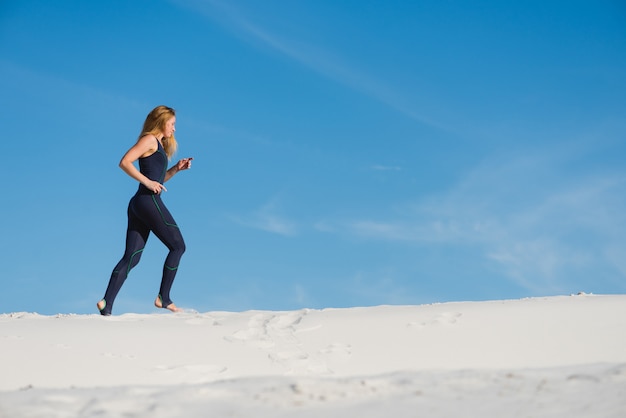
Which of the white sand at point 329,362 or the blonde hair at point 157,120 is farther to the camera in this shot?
the blonde hair at point 157,120

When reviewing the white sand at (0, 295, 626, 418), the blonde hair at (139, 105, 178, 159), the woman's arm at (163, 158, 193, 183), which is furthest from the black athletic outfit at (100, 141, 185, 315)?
the white sand at (0, 295, 626, 418)

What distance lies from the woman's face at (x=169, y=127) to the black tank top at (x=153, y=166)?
0.14m

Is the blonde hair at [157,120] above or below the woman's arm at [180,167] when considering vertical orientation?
above

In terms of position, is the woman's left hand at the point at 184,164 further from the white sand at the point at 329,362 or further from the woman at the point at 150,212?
the white sand at the point at 329,362

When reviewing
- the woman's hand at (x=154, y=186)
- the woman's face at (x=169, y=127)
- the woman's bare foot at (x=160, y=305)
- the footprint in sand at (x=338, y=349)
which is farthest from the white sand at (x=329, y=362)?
the woman's face at (x=169, y=127)

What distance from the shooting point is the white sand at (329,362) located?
2.85 metres

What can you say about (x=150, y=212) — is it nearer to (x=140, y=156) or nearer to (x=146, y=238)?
(x=146, y=238)

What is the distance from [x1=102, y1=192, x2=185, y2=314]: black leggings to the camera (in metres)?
6.05

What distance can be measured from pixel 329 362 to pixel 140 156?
2970 mm

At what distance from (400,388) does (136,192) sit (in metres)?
3.85

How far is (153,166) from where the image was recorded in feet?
20.2

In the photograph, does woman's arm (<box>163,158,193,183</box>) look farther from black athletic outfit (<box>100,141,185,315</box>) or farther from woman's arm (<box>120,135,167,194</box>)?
woman's arm (<box>120,135,167,194</box>)

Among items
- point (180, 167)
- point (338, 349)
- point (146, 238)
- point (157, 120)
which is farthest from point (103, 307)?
point (338, 349)

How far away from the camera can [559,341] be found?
430 cm
